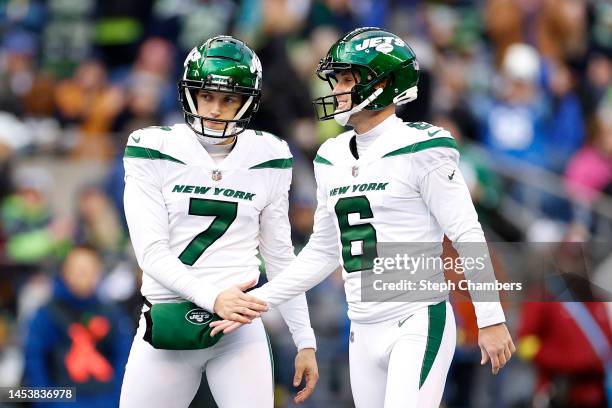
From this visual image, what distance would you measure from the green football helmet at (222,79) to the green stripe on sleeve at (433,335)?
1168mm

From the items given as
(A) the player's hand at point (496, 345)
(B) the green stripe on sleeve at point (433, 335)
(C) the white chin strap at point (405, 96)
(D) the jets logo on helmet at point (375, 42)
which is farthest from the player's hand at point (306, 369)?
(D) the jets logo on helmet at point (375, 42)

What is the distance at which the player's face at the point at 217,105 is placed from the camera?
237 inches

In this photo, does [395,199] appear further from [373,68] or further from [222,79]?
[222,79]

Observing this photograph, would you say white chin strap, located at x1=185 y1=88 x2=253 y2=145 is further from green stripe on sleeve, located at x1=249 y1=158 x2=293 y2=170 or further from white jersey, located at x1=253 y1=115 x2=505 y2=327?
white jersey, located at x1=253 y1=115 x2=505 y2=327

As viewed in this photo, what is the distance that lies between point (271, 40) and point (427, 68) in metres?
1.36

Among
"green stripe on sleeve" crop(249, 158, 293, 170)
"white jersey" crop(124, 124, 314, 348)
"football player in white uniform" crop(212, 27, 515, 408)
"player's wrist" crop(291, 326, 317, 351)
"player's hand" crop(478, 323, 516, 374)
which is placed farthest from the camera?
"player's wrist" crop(291, 326, 317, 351)

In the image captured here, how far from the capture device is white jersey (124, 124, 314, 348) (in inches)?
235

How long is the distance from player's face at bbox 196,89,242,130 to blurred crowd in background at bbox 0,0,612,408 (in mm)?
1837

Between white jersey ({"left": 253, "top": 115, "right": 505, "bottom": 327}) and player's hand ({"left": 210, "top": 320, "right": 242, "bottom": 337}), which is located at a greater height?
white jersey ({"left": 253, "top": 115, "right": 505, "bottom": 327})

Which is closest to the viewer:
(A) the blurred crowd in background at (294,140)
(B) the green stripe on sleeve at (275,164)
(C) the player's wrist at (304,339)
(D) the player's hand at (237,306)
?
(D) the player's hand at (237,306)

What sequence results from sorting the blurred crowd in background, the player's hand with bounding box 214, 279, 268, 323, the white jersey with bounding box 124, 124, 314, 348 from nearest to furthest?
1. the player's hand with bounding box 214, 279, 268, 323
2. the white jersey with bounding box 124, 124, 314, 348
3. the blurred crowd in background

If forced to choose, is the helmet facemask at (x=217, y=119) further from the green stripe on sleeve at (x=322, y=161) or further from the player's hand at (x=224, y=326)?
the player's hand at (x=224, y=326)

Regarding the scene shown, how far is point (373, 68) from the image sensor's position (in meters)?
5.98

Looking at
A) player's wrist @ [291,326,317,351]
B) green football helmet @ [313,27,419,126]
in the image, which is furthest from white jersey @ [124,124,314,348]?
green football helmet @ [313,27,419,126]
